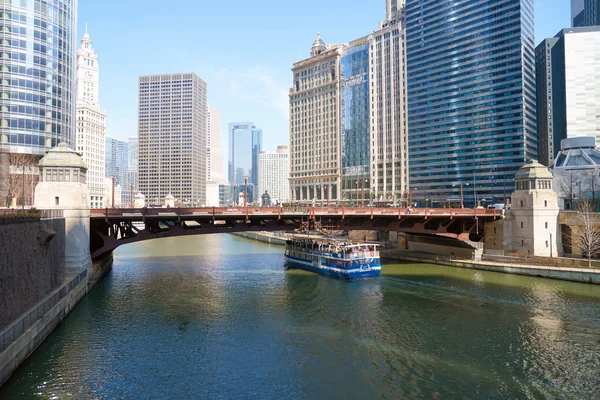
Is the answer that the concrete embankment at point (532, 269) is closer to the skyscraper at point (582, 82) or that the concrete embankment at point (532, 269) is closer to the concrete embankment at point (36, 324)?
the concrete embankment at point (36, 324)

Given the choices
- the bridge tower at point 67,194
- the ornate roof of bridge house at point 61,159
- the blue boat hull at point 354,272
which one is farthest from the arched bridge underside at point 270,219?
the ornate roof of bridge house at point 61,159

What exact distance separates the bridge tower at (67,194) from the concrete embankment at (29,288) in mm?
3036

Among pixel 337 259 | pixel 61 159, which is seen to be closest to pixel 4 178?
pixel 61 159

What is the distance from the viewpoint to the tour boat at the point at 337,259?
196 ft

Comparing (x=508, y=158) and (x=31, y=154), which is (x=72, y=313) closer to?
(x=31, y=154)

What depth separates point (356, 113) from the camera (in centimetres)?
19588

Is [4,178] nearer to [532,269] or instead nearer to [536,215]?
[532,269]

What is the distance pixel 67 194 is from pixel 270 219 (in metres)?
29.2

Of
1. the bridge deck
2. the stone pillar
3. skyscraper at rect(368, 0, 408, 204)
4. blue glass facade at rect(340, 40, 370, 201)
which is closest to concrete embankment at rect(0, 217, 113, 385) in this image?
the bridge deck

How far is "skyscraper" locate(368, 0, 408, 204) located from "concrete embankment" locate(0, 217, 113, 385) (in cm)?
15239

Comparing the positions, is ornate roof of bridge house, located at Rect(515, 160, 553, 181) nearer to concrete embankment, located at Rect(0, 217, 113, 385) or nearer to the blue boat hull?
the blue boat hull

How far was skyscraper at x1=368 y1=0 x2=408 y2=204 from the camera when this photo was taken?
7229 inches

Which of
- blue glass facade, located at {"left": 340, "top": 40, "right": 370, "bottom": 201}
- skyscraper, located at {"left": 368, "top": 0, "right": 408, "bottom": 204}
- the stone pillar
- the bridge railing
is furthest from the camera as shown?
blue glass facade, located at {"left": 340, "top": 40, "right": 370, "bottom": 201}

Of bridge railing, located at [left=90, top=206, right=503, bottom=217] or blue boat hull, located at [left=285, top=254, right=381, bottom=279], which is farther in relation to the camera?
blue boat hull, located at [left=285, top=254, right=381, bottom=279]
